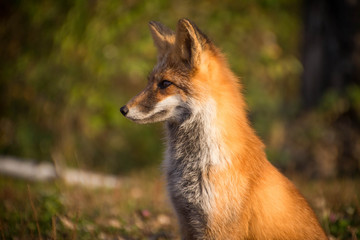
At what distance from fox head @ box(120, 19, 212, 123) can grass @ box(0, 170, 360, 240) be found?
83 cm

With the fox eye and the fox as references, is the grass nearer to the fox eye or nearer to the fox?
the fox

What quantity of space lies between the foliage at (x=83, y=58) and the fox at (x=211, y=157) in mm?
3704

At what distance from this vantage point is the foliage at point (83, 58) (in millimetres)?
7066

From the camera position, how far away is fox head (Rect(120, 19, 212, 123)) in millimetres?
2762

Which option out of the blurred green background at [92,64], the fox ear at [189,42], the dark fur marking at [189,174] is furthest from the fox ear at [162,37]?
the blurred green background at [92,64]

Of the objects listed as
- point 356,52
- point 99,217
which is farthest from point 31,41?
point 356,52

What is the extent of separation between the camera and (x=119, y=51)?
774cm

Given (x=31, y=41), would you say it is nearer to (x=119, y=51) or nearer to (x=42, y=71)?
(x=42, y=71)

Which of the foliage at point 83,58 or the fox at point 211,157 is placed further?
the foliage at point 83,58

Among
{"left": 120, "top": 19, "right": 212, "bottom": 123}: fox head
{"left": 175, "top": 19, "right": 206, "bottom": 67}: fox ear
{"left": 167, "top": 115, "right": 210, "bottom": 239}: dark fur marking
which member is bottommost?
{"left": 167, "top": 115, "right": 210, "bottom": 239}: dark fur marking

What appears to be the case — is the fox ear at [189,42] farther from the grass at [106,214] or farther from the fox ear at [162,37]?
the grass at [106,214]

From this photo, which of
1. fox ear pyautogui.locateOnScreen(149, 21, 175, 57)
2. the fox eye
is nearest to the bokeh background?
fox ear pyautogui.locateOnScreen(149, 21, 175, 57)

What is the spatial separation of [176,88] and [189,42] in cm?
43

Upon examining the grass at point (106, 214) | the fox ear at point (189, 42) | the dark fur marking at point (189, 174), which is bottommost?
the grass at point (106, 214)
